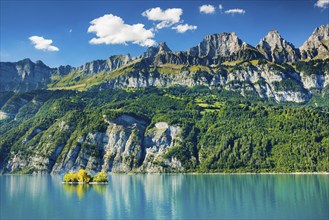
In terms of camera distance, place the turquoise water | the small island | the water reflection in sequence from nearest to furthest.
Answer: the turquoise water < the water reflection < the small island

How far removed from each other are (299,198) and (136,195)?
46.4m

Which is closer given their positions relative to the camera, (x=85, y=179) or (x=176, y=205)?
(x=176, y=205)

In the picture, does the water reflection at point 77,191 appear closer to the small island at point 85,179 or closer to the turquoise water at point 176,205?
the turquoise water at point 176,205

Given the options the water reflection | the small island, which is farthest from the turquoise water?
the small island

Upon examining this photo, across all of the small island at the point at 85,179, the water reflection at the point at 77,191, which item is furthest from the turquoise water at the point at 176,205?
the small island at the point at 85,179

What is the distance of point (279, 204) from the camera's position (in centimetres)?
9369

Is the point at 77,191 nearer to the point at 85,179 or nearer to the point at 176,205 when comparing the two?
the point at 85,179

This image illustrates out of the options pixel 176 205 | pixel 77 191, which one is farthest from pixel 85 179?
pixel 176 205

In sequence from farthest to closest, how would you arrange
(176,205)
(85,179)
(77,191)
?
1. (85,179)
2. (77,191)
3. (176,205)

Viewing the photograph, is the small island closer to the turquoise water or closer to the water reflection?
the water reflection

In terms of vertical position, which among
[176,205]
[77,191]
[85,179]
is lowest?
[176,205]

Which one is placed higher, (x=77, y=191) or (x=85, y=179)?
(x=85, y=179)

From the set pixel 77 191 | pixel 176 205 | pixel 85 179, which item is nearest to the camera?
pixel 176 205

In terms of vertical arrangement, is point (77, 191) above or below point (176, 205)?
above
